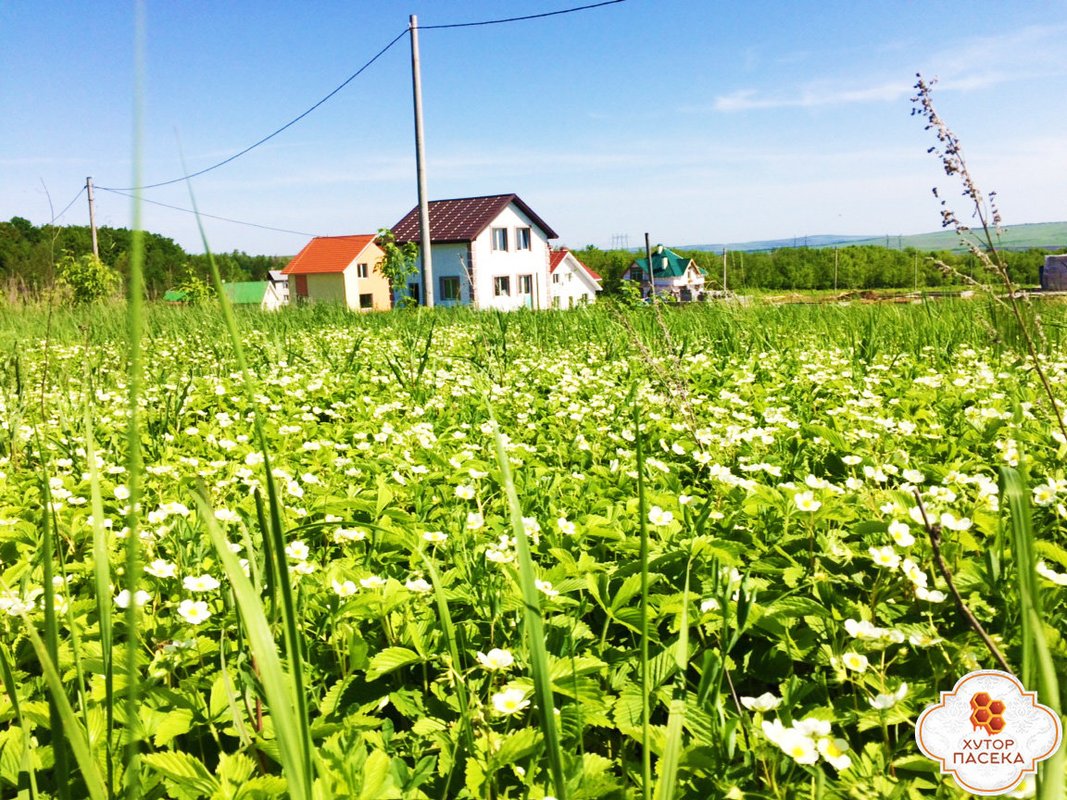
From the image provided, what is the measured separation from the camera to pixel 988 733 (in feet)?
3.42

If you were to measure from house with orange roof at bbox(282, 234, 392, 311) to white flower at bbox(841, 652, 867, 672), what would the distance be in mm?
43708

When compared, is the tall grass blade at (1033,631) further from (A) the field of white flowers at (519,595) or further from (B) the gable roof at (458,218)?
(B) the gable roof at (458,218)

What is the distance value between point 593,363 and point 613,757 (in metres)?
4.33

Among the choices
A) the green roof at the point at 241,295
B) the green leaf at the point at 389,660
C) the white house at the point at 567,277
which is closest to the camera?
the green leaf at the point at 389,660

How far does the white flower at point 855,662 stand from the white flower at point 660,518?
Answer: 26.7 inches

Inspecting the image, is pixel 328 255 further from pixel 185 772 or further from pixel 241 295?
pixel 185 772

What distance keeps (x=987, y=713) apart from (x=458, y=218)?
36.5 metres

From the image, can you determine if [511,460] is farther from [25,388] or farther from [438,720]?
[25,388]

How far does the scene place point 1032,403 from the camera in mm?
3164

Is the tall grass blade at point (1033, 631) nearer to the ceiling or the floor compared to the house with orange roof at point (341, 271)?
nearer to the floor

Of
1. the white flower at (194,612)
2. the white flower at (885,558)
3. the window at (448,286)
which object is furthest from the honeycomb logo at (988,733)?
the window at (448,286)

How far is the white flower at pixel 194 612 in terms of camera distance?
1.56m

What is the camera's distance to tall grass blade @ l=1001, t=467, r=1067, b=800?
739 mm

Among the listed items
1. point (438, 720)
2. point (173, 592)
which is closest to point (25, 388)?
point (173, 592)
